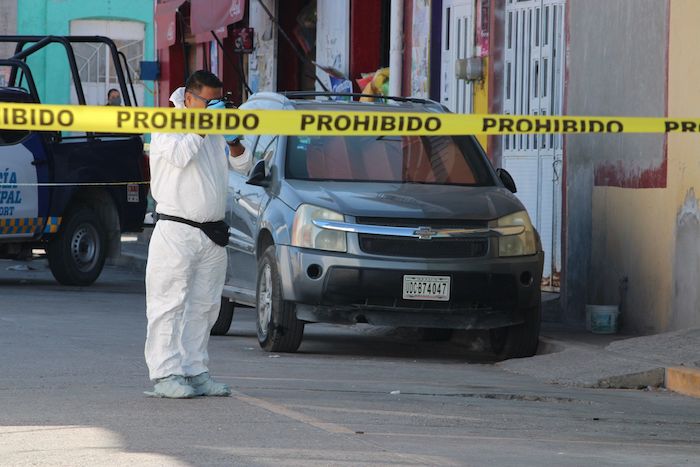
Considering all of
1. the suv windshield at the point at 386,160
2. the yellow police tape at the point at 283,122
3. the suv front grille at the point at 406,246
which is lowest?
the suv front grille at the point at 406,246

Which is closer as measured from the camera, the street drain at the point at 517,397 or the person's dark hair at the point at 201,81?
the person's dark hair at the point at 201,81

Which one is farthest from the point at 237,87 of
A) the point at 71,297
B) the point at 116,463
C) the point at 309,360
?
the point at 116,463

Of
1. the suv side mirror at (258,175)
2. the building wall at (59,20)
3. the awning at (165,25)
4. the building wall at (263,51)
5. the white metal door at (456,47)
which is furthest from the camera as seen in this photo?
the building wall at (59,20)

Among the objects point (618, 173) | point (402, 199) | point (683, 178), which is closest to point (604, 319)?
point (618, 173)

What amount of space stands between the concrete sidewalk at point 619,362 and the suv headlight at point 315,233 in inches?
56.6

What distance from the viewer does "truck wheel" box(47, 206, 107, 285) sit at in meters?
18.5

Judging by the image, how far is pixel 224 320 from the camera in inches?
537

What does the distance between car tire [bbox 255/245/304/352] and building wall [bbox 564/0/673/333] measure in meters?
3.18

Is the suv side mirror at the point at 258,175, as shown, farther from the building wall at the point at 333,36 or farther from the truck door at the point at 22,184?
the building wall at the point at 333,36

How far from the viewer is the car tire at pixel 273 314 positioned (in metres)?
11.6

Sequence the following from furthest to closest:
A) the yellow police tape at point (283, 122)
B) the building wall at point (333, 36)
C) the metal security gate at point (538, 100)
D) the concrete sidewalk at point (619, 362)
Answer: the building wall at point (333, 36)
the metal security gate at point (538, 100)
the concrete sidewalk at point (619, 362)
the yellow police tape at point (283, 122)

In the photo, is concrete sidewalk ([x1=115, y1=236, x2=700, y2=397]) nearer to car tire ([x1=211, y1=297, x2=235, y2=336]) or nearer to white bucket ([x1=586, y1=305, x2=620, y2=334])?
white bucket ([x1=586, y1=305, x2=620, y2=334])

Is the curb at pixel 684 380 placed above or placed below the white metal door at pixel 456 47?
below

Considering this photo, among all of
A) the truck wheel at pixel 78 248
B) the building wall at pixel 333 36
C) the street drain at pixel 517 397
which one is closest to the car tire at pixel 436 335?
the street drain at pixel 517 397
